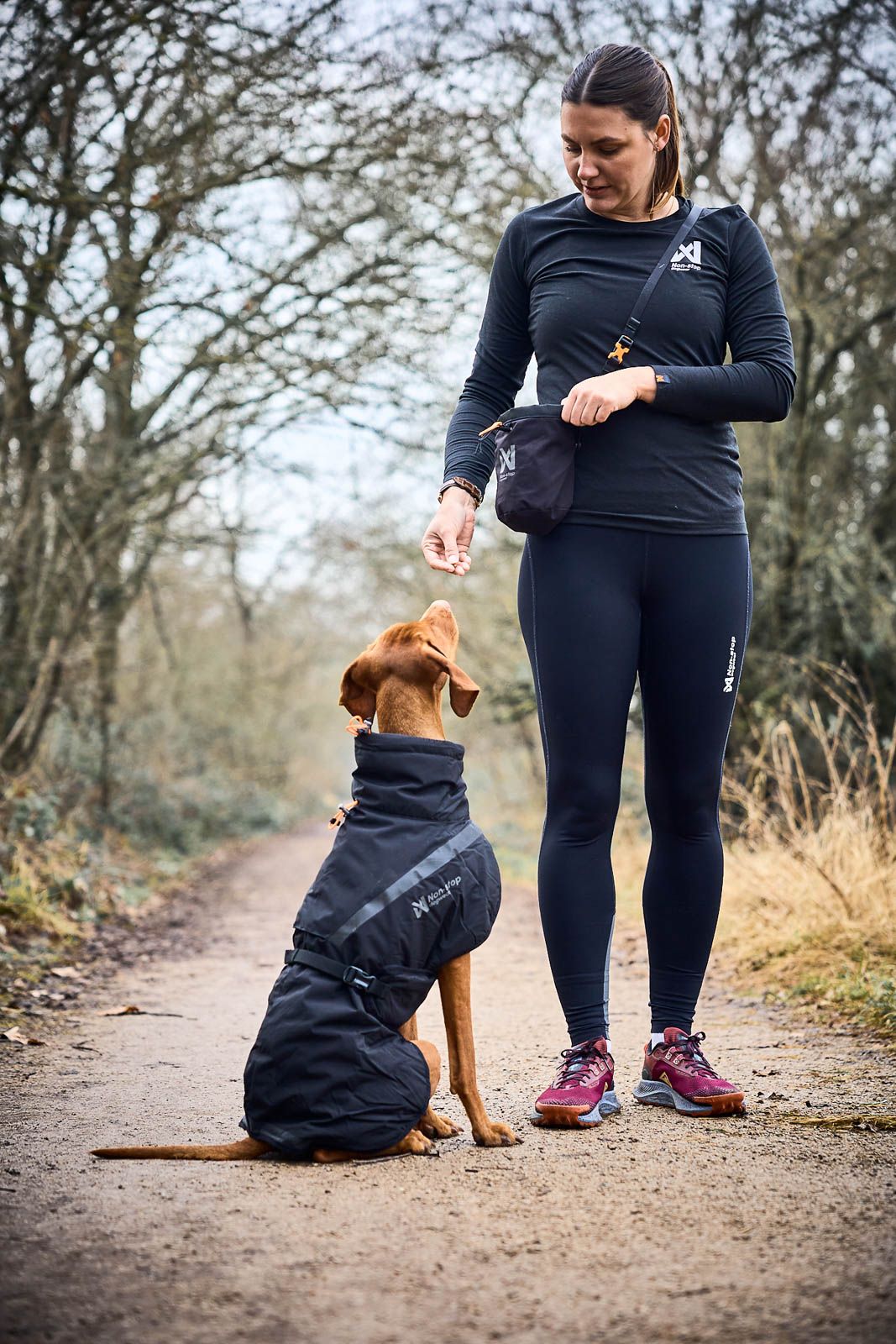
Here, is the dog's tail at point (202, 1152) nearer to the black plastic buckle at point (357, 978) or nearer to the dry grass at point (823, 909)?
the black plastic buckle at point (357, 978)

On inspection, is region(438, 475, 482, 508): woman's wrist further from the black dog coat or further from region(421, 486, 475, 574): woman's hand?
the black dog coat

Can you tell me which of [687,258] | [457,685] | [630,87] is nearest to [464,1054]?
[457,685]

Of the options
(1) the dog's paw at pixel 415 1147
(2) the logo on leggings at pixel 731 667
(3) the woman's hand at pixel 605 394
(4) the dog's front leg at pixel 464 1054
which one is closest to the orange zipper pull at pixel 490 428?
(3) the woman's hand at pixel 605 394

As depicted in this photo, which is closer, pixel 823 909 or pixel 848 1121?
pixel 848 1121

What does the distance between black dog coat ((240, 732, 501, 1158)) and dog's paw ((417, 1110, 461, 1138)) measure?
193mm

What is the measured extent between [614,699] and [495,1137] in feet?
3.47

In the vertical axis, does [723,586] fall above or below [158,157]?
below

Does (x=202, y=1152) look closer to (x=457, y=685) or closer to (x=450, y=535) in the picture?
Result: (x=457, y=685)

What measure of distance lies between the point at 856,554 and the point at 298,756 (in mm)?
17520

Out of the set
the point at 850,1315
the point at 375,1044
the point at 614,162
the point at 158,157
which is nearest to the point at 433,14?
the point at 158,157

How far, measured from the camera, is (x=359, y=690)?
296cm

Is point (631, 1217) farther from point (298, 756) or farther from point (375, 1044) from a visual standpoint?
point (298, 756)

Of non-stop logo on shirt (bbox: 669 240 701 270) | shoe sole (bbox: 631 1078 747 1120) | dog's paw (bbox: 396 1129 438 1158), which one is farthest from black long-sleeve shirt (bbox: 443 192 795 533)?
dog's paw (bbox: 396 1129 438 1158)

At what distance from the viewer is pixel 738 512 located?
116 inches
